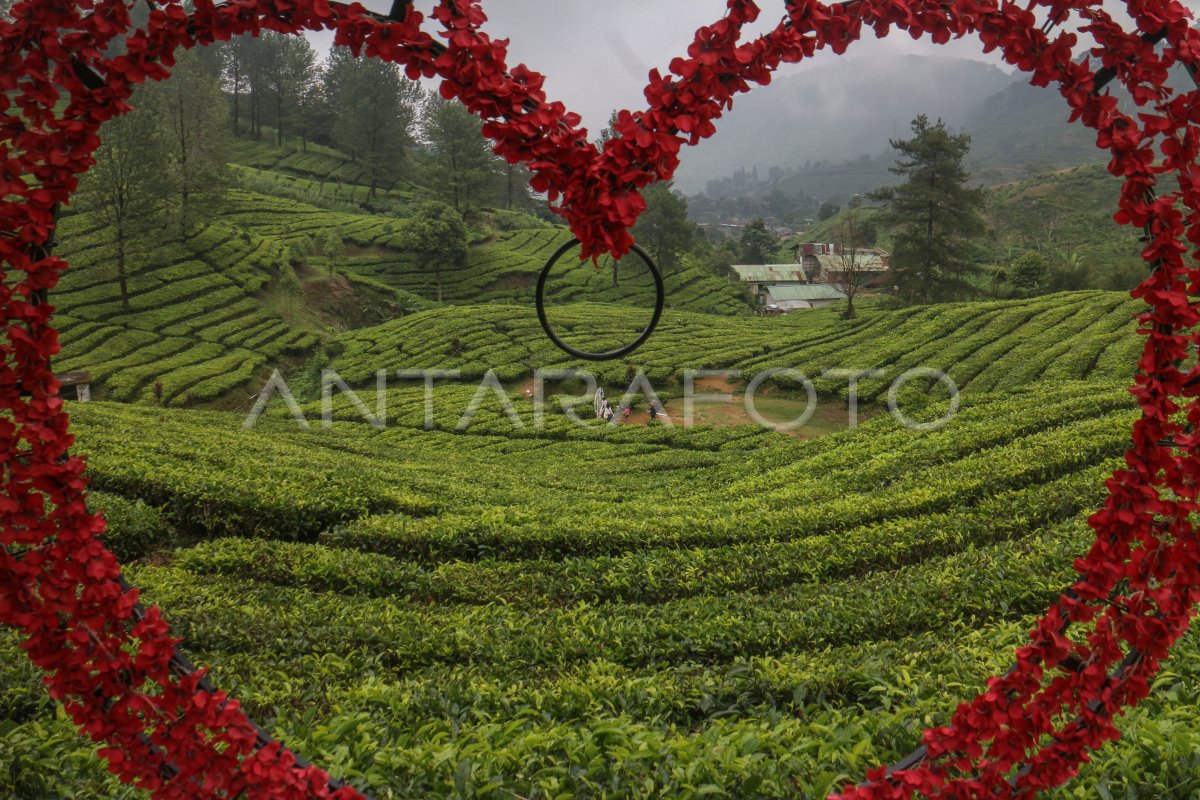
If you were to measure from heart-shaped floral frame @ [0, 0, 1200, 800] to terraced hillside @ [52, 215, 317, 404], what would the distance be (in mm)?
21678

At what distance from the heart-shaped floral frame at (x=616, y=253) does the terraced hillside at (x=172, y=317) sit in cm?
2168

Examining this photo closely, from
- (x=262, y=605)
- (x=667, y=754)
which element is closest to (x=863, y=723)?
(x=667, y=754)

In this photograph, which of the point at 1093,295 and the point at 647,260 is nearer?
the point at 647,260

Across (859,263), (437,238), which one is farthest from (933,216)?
(437,238)

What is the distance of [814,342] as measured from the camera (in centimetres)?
2469

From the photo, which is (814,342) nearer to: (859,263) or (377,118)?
(859,263)

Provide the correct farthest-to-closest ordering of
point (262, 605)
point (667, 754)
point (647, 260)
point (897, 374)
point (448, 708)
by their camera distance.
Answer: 1. point (897, 374)
2. point (262, 605)
3. point (448, 708)
4. point (667, 754)
5. point (647, 260)

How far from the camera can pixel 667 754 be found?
260 cm

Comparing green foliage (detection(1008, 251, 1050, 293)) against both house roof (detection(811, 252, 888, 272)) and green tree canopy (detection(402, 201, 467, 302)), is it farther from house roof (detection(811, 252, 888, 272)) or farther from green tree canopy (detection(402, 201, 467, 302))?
green tree canopy (detection(402, 201, 467, 302))

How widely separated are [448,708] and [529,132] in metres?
2.65

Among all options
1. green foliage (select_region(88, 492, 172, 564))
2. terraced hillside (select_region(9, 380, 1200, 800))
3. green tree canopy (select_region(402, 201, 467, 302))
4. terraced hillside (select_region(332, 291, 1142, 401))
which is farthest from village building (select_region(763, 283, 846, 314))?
green foliage (select_region(88, 492, 172, 564))

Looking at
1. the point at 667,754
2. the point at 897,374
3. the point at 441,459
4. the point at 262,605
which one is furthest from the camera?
the point at 897,374

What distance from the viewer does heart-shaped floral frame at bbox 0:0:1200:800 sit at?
1705 millimetres

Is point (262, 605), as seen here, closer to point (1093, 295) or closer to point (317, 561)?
point (317, 561)
